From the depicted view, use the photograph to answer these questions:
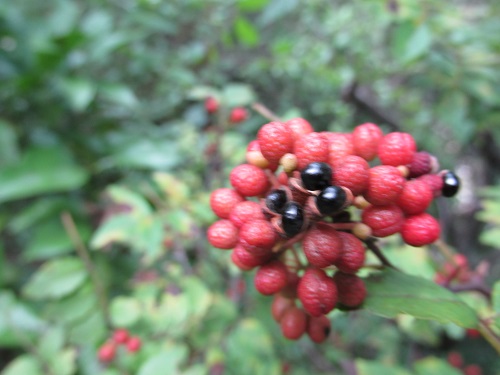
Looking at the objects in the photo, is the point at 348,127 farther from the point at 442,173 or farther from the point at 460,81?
the point at 442,173

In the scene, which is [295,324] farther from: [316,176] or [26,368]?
[26,368]

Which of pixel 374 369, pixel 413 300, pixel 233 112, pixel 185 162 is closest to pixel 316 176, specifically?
pixel 413 300

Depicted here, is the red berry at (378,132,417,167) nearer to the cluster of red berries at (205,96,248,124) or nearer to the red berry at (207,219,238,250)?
the red berry at (207,219,238,250)

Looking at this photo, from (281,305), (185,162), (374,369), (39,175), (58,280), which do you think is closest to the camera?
(281,305)

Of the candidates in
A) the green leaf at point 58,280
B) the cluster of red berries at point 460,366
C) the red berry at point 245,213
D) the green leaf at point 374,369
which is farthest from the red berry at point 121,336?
the cluster of red berries at point 460,366

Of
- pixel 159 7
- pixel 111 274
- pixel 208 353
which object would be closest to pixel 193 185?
pixel 111 274
